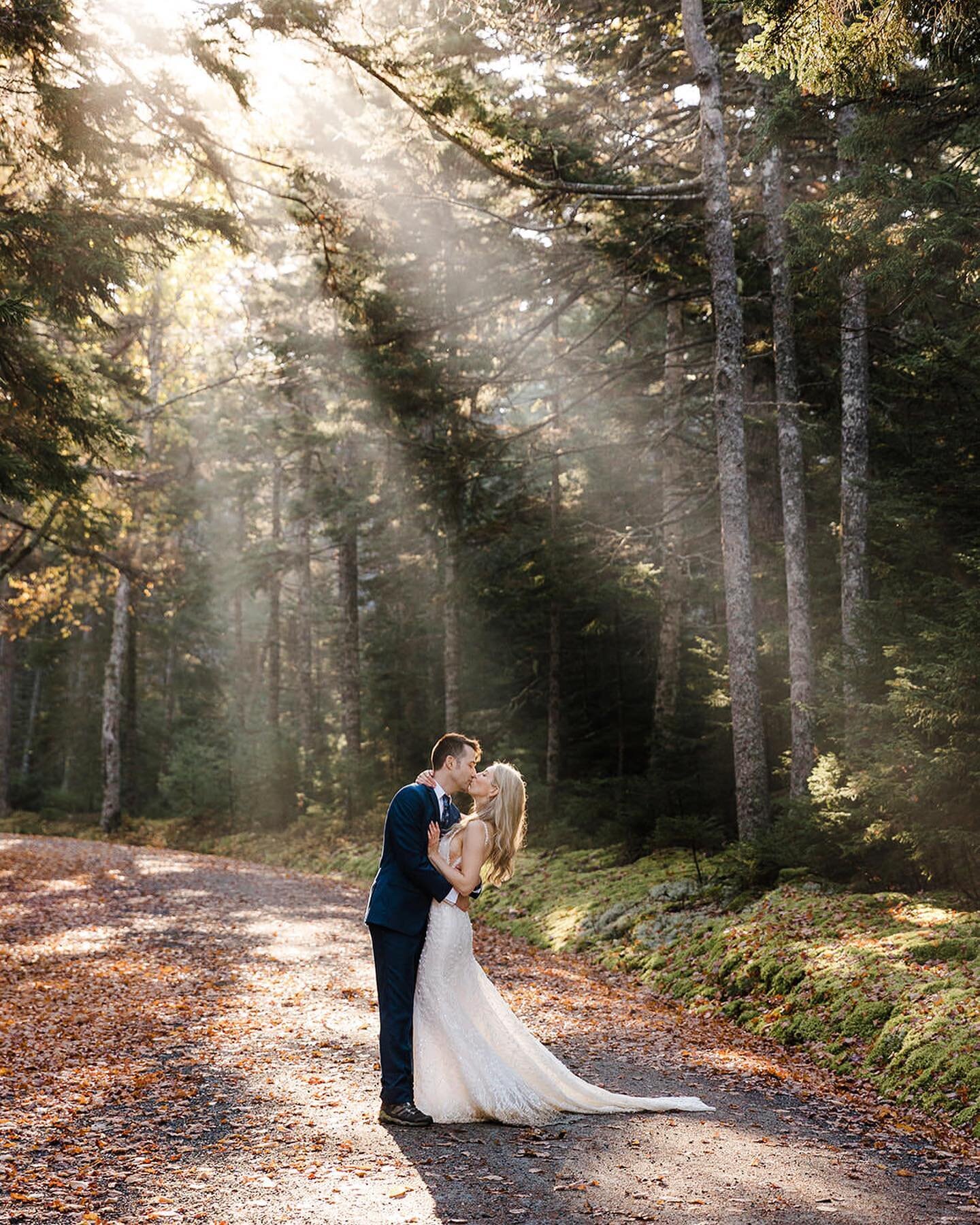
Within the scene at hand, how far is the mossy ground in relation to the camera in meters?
6.91

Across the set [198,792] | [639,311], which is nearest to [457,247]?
[639,311]

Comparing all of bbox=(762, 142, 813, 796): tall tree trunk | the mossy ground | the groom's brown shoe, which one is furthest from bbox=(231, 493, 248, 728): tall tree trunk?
the groom's brown shoe

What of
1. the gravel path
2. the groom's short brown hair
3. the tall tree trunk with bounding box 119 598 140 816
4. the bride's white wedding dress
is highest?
the tall tree trunk with bounding box 119 598 140 816

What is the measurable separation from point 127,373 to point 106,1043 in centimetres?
1180

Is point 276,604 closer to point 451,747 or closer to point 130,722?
point 130,722

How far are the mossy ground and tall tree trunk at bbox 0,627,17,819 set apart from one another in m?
17.5

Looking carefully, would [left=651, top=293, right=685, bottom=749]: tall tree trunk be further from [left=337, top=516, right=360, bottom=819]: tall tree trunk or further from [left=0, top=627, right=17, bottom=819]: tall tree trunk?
[left=0, top=627, right=17, bottom=819]: tall tree trunk

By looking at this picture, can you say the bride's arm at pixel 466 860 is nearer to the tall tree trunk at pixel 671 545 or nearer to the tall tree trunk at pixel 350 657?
the tall tree trunk at pixel 671 545

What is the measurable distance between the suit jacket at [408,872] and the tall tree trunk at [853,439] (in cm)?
802

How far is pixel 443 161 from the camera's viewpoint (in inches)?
662

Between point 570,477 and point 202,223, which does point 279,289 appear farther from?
point 202,223

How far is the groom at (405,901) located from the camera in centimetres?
558

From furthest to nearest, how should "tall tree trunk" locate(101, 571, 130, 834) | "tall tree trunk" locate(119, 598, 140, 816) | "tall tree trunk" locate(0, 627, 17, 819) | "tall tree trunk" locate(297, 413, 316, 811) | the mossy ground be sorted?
1. "tall tree trunk" locate(119, 598, 140, 816)
2. "tall tree trunk" locate(0, 627, 17, 819)
3. "tall tree trunk" locate(297, 413, 316, 811)
4. "tall tree trunk" locate(101, 571, 130, 834)
5. the mossy ground

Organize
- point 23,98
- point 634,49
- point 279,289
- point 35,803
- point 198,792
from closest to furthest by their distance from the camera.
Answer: point 23,98, point 634,49, point 279,289, point 198,792, point 35,803
